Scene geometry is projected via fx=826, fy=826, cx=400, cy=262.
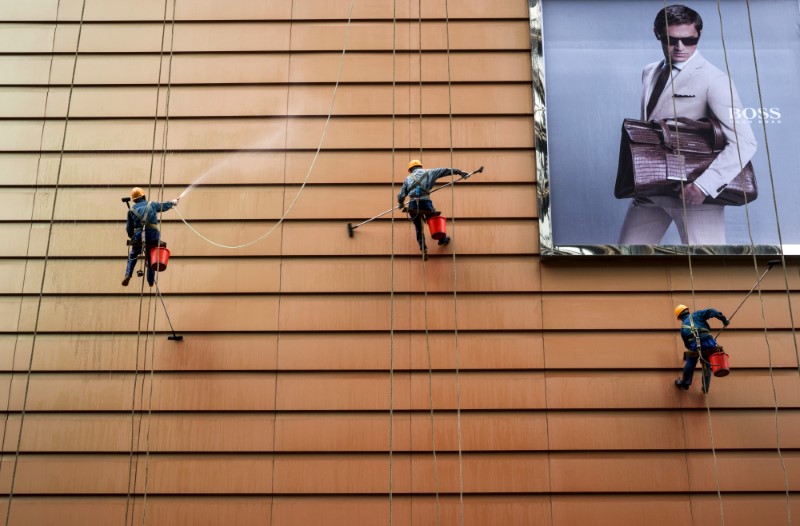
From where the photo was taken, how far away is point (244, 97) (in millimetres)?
10234

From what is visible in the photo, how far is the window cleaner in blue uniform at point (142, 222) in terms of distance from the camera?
28.8ft

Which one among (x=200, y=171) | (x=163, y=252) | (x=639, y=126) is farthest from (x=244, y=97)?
(x=639, y=126)

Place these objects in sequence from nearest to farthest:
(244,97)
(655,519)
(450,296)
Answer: (655,519)
(450,296)
(244,97)

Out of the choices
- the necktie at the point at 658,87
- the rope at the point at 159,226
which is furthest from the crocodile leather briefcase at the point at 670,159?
the rope at the point at 159,226

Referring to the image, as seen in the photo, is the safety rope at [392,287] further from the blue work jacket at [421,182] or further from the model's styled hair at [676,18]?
the model's styled hair at [676,18]

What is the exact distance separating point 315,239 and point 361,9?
3.10 meters

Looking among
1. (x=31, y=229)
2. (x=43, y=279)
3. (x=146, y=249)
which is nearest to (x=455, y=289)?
Result: (x=146, y=249)

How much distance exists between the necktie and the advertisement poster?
0.03m

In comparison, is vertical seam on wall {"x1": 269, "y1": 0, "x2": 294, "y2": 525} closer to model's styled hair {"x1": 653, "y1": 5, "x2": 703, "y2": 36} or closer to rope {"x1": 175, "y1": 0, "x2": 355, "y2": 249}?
rope {"x1": 175, "y1": 0, "x2": 355, "y2": 249}

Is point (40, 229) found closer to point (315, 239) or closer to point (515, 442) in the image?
point (315, 239)

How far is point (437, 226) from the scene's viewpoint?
915cm

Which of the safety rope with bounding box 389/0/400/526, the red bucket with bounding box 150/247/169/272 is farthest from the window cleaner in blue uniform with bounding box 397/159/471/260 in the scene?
the red bucket with bounding box 150/247/169/272

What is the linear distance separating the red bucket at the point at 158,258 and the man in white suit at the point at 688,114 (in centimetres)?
516

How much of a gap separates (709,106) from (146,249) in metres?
6.84
